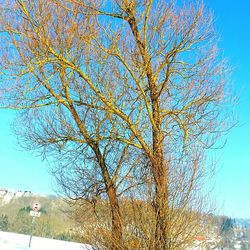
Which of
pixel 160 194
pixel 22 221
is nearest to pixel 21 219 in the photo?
pixel 22 221

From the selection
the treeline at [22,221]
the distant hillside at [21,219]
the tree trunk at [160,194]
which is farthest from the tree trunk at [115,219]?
the treeline at [22,221]

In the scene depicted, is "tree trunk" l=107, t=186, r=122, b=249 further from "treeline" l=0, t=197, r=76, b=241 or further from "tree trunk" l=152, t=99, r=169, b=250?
"treeline" l=0, t=197, r=76, b=241

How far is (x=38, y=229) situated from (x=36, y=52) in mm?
46405

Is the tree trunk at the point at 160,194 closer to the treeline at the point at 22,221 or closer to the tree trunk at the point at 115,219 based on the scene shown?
the tree trunk at the point at 115,219

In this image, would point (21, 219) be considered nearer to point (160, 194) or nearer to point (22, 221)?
point (22, 221)

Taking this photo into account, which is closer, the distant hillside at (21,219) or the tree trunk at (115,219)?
the tree trunk at (115,219)

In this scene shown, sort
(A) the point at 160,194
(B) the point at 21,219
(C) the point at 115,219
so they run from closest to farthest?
1. (A) the point at 160,194
2. (C) the point at 115,219
3. (B) the point at 21,219

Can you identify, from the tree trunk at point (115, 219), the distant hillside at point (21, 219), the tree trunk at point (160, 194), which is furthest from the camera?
the distant hillside at point (21, 219)

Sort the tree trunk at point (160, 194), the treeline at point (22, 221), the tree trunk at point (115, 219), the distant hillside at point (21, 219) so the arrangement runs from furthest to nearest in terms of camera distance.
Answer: the treeline at point (22, 221) → the distant hillside at point (21, 219) → the tree trunk at point (115, 219) → the tree trunk at point (160, 194)

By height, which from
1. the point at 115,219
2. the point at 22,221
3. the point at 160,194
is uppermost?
the point at 22,221

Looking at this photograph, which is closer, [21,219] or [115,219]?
[115,219]

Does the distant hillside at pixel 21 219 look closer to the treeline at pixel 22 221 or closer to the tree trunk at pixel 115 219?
the treeline at pixel 22 221

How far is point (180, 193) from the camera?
24.0ft

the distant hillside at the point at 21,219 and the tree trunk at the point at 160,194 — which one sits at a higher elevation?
the distant hillside at the point at 21,219
